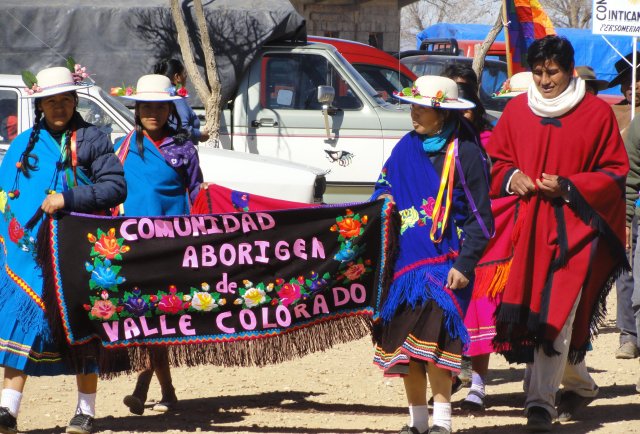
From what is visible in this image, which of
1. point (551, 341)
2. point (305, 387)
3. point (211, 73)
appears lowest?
point (305, 387)

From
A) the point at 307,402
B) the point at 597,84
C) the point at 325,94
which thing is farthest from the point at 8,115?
the point at 597,84

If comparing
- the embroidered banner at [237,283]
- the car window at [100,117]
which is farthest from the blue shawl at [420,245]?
the car window at [100,117]

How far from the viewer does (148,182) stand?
6102 millimetres

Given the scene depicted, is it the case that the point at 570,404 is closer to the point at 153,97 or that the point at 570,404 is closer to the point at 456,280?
the point at 456,280

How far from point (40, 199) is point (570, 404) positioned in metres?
3.09

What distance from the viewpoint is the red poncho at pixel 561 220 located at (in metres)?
5.84

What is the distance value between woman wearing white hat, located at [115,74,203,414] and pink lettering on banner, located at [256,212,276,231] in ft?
2.07

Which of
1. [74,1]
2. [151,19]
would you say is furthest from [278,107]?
[74,1]

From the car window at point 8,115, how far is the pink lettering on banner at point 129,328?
447cm

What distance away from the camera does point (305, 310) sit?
5738 mm

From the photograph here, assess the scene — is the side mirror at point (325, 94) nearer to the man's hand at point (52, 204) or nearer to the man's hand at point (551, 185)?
the man's hand at point (551, 185)

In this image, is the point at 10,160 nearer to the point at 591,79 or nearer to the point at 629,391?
the point at 629,391

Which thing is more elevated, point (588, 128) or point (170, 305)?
point (588, 128)

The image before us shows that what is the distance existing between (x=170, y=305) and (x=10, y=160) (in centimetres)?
108
